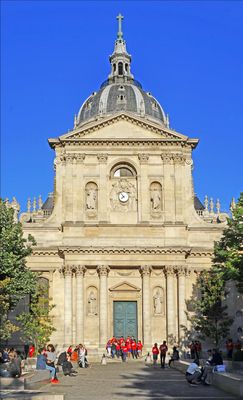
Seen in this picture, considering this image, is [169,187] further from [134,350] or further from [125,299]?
[134,350]

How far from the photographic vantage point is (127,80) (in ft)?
234

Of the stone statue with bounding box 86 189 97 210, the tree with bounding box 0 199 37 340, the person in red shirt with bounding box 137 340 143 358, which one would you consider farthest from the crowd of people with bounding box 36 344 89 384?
the stone statue with bounding box 86 189 97 210

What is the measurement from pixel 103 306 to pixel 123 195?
8.65m

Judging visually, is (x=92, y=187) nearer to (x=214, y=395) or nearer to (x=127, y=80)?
(x=127, y=80)

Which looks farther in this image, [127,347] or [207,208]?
[207,208]

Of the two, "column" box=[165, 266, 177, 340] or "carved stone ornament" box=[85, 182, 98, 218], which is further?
"carved stone ornament" box=[85, 182, 98, 218]

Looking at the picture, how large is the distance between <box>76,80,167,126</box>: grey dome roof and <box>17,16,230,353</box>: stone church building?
13028 millimetres

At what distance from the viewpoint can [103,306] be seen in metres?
50.4

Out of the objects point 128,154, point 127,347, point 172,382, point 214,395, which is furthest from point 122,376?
point 128,154

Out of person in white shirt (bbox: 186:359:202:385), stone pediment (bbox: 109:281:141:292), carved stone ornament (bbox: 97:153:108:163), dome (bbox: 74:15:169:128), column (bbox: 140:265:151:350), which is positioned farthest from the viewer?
dome (bbox: 74:15:169:128)

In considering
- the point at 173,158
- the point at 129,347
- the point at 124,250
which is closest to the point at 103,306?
the point at 124,250

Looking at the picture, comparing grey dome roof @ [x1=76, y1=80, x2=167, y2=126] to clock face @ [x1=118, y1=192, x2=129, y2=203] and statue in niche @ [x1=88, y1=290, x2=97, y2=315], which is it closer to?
clock face @ [x1=118, y1=192, x2=129, y2=203]

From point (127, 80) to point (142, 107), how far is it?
21.2 ft

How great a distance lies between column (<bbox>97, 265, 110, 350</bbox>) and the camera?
4994 centimetres
